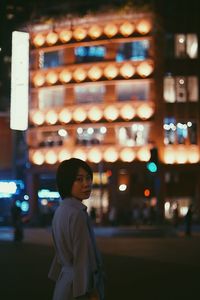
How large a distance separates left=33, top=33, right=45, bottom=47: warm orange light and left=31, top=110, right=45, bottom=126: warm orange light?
16.8 feet

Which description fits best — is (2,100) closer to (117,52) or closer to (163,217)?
(117,52)

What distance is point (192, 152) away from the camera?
157ft

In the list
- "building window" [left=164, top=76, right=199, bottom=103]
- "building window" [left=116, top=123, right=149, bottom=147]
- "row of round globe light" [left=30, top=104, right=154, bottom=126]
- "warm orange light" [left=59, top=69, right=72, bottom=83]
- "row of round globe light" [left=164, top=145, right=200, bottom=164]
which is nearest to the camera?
"row of round globe light" [left=30, top=104, right=154, bottom=126]

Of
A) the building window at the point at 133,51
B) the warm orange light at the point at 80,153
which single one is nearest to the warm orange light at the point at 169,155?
the warm orange light at the point at 80,153

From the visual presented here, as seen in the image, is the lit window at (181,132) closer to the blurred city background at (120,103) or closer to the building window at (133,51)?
the blurred city background at (120,103)

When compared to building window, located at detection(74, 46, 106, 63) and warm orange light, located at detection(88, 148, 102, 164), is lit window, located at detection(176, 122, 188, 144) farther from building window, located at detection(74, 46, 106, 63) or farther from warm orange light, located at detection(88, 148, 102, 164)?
building window, located at detection(74, 46, 106, 63)

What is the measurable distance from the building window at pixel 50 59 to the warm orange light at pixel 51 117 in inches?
143

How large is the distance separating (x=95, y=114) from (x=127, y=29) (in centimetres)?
652

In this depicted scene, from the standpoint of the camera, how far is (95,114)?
48.2m

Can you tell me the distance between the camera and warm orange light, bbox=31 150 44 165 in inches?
1982

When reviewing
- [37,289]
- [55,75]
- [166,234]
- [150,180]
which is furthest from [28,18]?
[37,289]

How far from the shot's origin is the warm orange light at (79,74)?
4884cm

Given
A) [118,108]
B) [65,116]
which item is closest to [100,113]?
[118,108]

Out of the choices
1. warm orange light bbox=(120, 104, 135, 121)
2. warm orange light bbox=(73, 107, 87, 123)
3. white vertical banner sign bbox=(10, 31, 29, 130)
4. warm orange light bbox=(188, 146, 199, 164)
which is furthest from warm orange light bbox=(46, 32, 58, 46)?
white vertical banner sign bbox=(10, 31, 29, 130)
